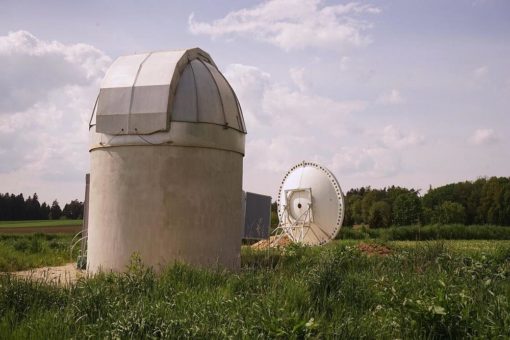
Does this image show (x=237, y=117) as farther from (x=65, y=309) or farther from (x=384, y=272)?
(x=65, y=309)

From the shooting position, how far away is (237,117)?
11.3 m

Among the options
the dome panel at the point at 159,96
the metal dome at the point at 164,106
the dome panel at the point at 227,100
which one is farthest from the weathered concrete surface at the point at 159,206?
the dome panel at the point at 227,100

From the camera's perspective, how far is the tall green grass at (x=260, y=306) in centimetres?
503

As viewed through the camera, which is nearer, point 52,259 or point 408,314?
point 408,314

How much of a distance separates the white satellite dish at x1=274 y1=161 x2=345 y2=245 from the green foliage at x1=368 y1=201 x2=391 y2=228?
21.4 metres

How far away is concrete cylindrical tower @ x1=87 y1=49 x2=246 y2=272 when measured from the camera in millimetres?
9969

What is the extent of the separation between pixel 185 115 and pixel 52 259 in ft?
20.9

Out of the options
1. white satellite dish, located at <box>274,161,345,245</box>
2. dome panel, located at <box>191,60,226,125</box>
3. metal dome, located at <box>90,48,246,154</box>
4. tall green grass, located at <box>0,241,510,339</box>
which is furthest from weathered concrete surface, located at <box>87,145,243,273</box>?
white satellite dish, located at <box>274,161,345,245</box>

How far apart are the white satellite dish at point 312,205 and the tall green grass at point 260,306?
13.2 m

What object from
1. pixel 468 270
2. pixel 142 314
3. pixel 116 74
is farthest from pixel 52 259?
pixel 468 270

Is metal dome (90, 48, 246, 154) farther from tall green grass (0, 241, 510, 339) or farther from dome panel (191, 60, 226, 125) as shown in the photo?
tall green grass (0, 241, 510, 339)

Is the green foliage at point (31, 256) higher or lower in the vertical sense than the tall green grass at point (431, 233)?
lower

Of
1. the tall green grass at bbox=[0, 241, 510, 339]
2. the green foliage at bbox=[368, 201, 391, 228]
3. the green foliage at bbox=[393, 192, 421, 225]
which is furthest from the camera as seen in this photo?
the green foliage at bbox=[368, 201, 391, 228]

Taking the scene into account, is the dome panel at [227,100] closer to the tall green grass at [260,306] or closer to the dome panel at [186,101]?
the dome panel at [186,101]
